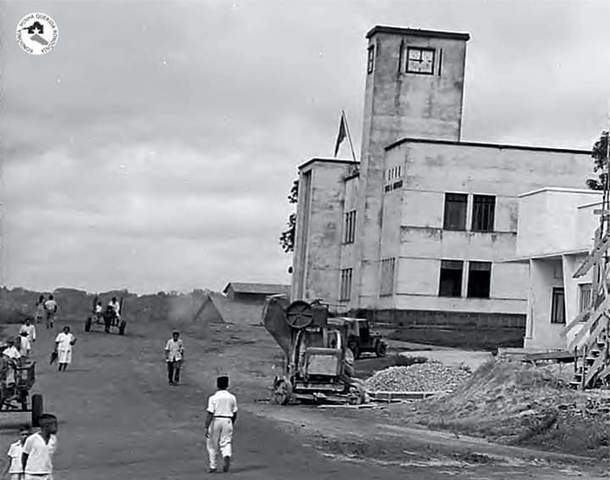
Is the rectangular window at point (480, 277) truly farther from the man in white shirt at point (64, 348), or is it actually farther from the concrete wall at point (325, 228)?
the man in white shirt at point (64, 348)

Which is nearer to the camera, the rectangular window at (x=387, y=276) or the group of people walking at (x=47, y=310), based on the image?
the group of people walking at (x=47, y=310)

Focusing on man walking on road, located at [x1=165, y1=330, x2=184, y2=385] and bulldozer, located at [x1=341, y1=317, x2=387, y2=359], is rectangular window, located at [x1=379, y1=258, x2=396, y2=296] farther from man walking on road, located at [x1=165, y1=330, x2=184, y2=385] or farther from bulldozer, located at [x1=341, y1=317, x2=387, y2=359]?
man walking on road, located at [x1=165, y1=330, x2=184, y2=385]

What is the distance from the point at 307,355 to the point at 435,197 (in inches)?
1304

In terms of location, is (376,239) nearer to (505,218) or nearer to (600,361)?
(505,218)

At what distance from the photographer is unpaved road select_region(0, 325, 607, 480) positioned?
21422 mm

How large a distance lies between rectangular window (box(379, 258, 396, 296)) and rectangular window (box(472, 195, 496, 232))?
15.4 ft

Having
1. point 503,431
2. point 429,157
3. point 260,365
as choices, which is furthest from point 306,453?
point 429,157

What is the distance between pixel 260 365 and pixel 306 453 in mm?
24488

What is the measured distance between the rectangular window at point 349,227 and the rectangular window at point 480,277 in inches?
361

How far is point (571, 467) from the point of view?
2427 cm

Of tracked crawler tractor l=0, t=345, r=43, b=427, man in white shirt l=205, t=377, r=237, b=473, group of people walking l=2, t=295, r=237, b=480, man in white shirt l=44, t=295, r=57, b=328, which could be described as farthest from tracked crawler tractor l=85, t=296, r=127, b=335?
man in white shirt l=205, t=377, r=237, b=473

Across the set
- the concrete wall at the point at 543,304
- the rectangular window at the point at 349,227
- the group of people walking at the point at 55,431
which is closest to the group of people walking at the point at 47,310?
the group of people walking at the point at 55,431

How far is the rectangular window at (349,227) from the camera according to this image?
251 feet

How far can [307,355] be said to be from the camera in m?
35.8
